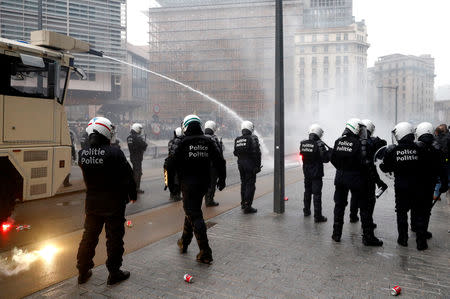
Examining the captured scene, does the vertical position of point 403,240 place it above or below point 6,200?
below

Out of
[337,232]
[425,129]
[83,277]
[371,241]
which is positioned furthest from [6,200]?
[425,129]

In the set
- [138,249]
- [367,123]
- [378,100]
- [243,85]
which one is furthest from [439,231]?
[378,100]

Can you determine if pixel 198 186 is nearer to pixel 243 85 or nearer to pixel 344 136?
pixel 344 136

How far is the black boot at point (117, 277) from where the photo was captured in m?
3.58

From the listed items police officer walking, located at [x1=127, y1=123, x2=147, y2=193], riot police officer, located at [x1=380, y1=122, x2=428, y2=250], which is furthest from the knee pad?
police officer walking, located at [x1=127, y1=123, x2=147, y2=193]

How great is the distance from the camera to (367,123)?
599cm

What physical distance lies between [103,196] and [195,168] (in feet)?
3.59

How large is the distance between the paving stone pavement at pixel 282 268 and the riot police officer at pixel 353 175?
242 millimetres

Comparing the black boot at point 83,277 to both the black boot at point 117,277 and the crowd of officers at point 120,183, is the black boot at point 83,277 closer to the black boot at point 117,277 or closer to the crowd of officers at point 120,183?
the crowd of officers at point 120,183

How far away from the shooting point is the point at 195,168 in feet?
13.5

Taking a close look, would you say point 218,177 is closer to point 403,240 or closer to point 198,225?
point 198,225

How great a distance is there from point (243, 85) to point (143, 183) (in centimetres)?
4891

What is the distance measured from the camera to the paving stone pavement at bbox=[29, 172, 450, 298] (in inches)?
135

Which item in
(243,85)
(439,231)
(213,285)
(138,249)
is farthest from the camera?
(243,85)
